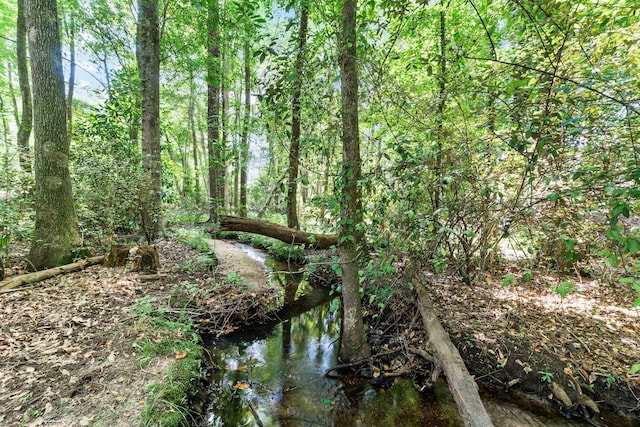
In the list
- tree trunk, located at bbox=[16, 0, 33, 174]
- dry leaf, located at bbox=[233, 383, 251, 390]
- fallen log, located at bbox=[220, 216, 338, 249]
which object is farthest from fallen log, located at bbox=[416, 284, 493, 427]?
tree trunk, located at bbox=[16, 0, 33, 174]

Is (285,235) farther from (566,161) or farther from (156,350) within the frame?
(566,161)

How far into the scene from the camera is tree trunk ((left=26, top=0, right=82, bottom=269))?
4.82 meters

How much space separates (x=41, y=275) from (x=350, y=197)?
18.5 ft

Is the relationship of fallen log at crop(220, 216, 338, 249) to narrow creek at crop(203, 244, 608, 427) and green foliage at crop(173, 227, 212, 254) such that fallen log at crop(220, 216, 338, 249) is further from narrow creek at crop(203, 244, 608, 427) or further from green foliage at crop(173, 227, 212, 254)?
narrow creek at crop(203, 244, 608, 427)

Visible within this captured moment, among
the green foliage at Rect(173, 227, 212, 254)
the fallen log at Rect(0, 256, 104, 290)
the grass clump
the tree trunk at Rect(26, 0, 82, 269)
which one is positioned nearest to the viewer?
the grass clump

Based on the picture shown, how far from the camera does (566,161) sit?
3.34m

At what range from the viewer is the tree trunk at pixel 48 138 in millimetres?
4820

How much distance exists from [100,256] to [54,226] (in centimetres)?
111

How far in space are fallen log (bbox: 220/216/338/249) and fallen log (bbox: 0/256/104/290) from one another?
2.71 m

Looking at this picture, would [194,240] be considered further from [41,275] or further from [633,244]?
[633,244]

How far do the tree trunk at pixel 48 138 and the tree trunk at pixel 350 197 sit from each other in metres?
5.46

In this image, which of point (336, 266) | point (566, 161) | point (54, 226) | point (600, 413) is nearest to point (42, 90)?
point (54, 226)

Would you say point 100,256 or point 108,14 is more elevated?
point 108,14

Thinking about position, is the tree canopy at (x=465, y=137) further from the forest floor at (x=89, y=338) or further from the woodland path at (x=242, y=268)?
the woodland path at (x=242, y=268)
